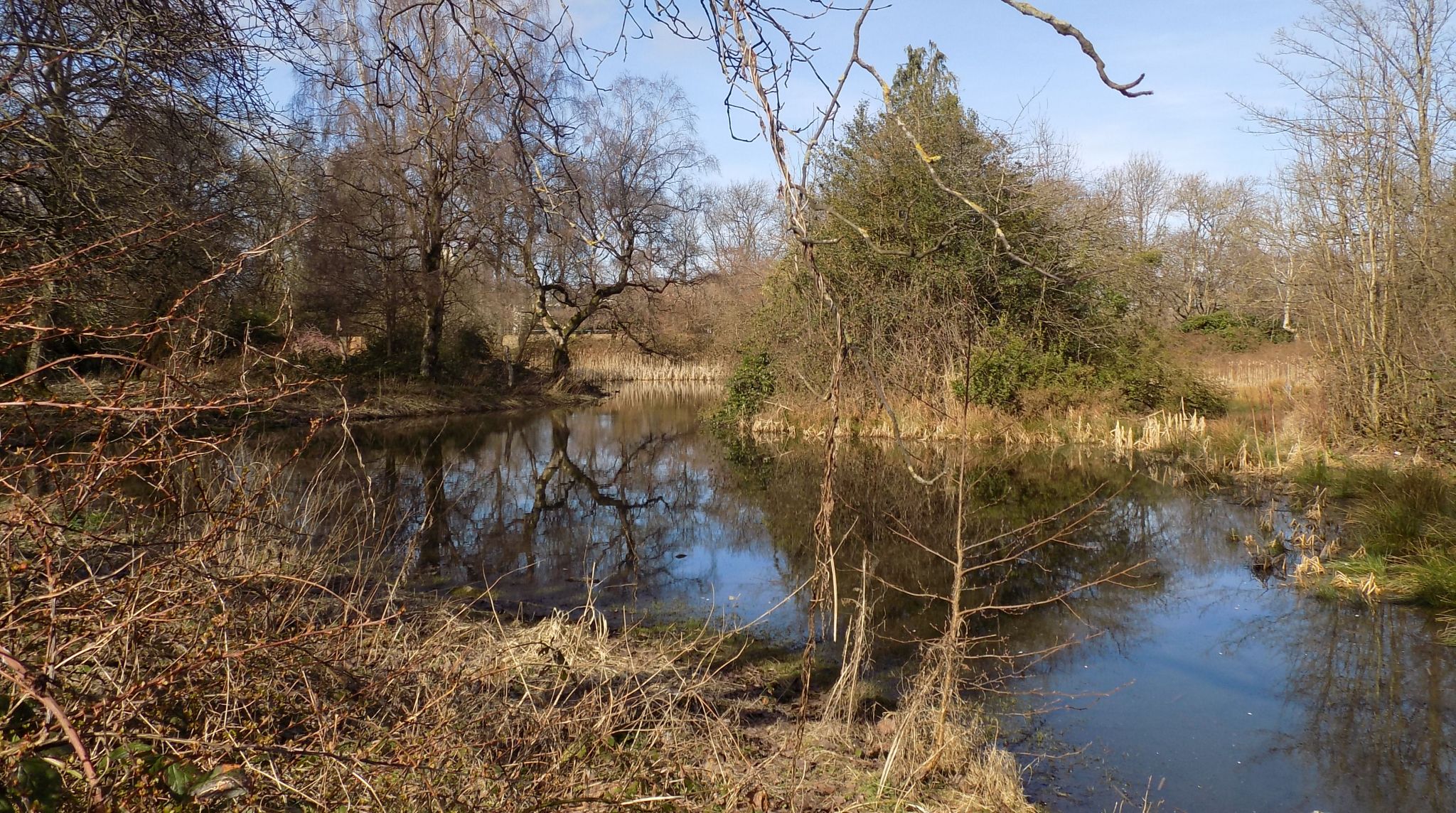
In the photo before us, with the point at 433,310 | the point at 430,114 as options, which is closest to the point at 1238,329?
the point at 433,310

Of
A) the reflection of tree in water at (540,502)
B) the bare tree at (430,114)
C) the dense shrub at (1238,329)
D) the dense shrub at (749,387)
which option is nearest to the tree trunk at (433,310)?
the bare tree at (430,114)

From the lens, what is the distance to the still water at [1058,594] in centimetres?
436

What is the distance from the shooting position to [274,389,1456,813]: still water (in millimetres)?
4355

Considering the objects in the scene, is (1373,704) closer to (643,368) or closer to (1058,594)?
(1058,594)

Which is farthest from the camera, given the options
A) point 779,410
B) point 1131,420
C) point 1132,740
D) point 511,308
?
point 511,308

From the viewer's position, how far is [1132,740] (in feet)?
15.1

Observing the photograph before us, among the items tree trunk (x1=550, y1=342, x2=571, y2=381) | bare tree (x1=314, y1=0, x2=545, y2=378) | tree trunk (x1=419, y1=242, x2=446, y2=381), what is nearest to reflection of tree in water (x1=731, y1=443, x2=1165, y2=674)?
bare tree (x1=314, y1=0, x2=545, y2=378)

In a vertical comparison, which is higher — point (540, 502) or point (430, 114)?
point (430, 114)

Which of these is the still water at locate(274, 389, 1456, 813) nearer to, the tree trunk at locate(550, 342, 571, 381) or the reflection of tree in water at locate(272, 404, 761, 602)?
the reflection of tree in water at locate(272, 404, 761, 602)

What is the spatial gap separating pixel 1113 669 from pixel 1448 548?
329cm

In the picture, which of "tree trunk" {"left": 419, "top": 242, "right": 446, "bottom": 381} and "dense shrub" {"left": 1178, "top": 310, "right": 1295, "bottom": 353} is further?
"dense shrub" {"left": 1178, "top": 310, "right": 1295, "bottom": 353}

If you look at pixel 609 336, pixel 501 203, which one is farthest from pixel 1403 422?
pixel 609 336

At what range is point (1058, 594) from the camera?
6.57 meters

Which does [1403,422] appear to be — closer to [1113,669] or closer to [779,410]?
[1113,669]
